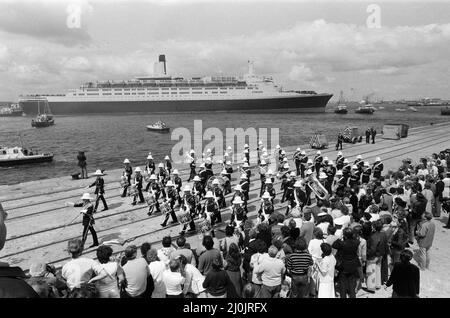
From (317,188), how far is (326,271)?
23.0ft

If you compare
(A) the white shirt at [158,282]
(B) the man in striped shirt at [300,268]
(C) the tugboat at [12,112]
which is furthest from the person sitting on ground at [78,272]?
(C) the tugboat at [12,112]

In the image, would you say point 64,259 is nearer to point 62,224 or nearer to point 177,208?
point 62,224

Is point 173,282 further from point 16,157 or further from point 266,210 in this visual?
point 16,157

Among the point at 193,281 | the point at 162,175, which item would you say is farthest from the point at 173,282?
the point at 162,175

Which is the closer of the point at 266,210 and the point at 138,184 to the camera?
the point at 266,210

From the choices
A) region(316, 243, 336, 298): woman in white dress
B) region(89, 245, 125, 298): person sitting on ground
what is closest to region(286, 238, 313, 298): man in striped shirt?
region(316, 243, 336, 298): woman in white dress

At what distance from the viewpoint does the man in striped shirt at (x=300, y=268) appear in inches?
193

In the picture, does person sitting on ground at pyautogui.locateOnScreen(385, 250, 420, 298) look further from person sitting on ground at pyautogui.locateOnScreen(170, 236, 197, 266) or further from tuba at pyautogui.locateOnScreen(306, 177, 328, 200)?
tuba at pyautogui.locateOnScreen(306, 177, 328, 200)

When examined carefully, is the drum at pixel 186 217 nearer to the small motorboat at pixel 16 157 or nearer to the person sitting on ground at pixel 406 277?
the person sitting on ground at pixel 406 277

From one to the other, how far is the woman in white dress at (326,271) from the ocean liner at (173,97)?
94063 mm

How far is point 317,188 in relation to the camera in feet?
38.5
